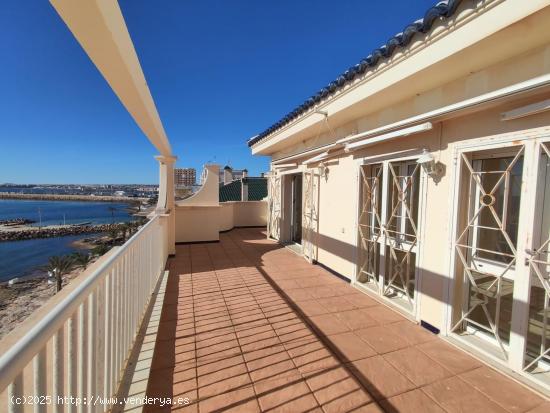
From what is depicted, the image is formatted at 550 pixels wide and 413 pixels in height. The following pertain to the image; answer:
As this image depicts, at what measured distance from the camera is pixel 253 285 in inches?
195

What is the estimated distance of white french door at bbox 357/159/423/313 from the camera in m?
3.86

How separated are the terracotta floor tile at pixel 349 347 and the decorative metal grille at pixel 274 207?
582 cm

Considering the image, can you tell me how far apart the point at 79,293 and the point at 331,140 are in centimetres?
547

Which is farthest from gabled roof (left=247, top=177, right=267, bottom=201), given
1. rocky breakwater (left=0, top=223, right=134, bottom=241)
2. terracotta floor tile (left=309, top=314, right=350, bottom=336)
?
rocky breakwater (left=0, top=223, right=134, bottom=241)

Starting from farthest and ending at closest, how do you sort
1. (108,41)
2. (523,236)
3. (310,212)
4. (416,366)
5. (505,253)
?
(310,212), (505,253), (416,366), (523,236), (108,41)

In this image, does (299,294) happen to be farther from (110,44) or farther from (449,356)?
(110,44)

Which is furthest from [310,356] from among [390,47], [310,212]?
[310,212]

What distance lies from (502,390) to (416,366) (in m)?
0.67

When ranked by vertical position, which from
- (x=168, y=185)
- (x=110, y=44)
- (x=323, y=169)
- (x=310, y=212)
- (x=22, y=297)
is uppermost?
(x=110, y=44)

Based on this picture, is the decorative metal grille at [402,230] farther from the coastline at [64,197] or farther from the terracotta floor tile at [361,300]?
the coastline at [64,197]

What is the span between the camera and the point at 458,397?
2.28m

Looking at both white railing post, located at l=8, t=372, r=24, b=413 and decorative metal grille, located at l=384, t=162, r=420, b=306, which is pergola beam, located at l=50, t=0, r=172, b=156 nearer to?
white railing post, located at l=8, t=372, r=24, b=413

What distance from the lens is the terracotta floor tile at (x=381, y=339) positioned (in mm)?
2988

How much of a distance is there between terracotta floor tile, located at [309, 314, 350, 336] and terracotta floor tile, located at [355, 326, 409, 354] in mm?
211
